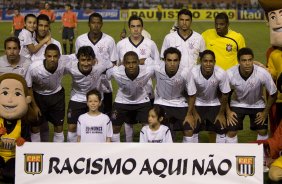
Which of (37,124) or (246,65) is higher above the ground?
(246,65)

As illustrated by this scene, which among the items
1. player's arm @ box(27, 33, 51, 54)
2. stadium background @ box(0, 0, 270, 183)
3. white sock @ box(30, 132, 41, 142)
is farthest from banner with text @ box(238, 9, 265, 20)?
white sock @ box(30, 132, 41, 142)

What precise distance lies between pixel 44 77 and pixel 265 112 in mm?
2749

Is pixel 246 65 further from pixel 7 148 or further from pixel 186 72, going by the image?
pixel 7 148

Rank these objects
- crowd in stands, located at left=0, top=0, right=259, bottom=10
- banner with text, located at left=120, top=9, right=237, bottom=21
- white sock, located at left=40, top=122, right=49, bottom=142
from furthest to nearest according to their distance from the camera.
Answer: crowd in stands, located at left=0, top=0, right=259, bottom=10, banner with text, located at left=120, top=9, right=237, bottom=21, white sock, located at left=40, top=122, right=49, bottom=142

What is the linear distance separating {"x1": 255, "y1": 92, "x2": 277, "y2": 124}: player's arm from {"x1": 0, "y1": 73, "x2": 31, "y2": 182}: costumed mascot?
2776mm

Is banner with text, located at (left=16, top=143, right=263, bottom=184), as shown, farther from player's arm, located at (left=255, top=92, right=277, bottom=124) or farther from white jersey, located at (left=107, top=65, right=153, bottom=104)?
white jersey, located at (left=107, top=65, right=153, bottom=104)

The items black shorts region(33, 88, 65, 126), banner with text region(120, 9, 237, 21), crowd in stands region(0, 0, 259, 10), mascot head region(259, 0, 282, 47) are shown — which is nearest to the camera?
mascot head region(259, 0, 282, 47)

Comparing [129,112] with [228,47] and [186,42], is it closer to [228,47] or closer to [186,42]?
[186,42]

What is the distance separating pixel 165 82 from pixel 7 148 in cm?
208

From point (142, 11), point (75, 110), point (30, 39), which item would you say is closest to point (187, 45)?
point (75, 110)

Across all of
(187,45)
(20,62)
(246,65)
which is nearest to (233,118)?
(246,65)

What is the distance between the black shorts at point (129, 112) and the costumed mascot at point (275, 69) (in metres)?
1.59

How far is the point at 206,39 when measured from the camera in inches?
322

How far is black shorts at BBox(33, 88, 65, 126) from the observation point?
7289 millimetres
